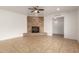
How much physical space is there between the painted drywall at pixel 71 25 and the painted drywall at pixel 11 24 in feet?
13.8

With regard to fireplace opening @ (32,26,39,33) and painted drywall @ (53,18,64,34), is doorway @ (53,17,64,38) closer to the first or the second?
painted drywall @ (53,18,64,34)

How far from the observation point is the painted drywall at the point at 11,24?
7954 millimetres

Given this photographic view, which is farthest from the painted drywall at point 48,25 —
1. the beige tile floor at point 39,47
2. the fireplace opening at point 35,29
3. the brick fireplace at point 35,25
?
the beige tile floor at point 39,47

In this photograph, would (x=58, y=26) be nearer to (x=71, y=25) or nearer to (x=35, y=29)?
(x=35, y=29)

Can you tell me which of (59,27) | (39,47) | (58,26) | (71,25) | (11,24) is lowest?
(39,47)

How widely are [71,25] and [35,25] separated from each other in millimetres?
4624

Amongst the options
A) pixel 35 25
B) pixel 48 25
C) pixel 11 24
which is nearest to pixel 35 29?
pixel 35 25

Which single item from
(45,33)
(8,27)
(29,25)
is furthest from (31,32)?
(8,27)

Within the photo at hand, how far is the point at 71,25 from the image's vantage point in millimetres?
8547
